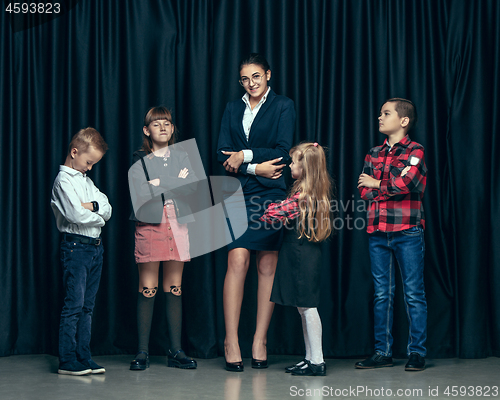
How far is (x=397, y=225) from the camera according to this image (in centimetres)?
264

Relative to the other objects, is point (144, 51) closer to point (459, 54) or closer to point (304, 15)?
point (304, 15)

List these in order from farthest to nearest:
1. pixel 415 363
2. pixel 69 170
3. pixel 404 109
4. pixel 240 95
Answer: pixel 240 95
pixel 404 109
pixel 415 363
pixel 69 170

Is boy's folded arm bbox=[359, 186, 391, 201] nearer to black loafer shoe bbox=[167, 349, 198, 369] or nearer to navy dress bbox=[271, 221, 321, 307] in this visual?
navy dress bbox=[271, 221, 321, 307]

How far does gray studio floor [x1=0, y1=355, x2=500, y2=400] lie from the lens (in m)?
2.18

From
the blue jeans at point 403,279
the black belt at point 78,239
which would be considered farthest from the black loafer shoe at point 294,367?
the black belt at point 78,239

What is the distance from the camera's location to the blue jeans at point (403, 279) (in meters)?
2.63

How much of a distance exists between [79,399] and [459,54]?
274cm

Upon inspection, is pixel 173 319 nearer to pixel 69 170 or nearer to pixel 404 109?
pixel 69 170

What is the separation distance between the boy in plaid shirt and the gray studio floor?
167 millimetres

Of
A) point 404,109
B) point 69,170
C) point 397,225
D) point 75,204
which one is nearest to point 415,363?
point 397,225

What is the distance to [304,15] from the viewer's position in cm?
313

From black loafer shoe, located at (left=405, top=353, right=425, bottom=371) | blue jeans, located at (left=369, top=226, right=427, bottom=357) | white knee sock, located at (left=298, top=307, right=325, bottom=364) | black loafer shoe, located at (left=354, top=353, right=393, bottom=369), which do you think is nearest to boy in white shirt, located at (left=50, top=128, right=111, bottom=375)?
white knee sock, located at (left=298, top=307, right=325, bottom=364)

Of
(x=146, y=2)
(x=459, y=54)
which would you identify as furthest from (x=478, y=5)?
(x=146, y=2)

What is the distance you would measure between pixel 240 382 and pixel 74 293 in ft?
2.92
